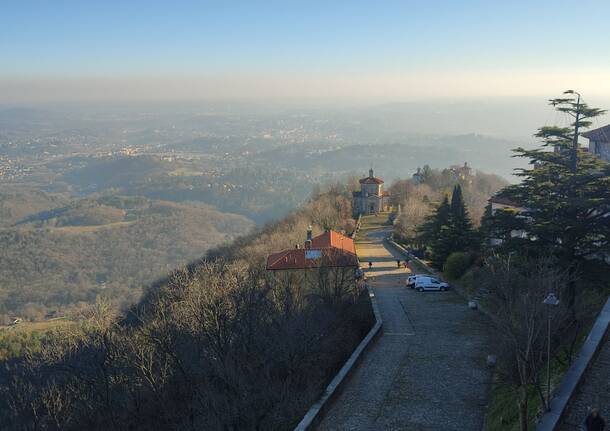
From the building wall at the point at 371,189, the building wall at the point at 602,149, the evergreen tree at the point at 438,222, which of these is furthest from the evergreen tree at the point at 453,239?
the building wall at the point at 371,189

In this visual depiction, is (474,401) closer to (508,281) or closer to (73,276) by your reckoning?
(508,281)

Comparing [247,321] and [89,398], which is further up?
[247,321]

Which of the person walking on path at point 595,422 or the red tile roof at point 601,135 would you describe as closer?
the person walking on path at point 595,422

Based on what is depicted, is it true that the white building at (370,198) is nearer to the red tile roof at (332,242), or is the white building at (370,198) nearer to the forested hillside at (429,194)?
the forested hillside at (429,194)

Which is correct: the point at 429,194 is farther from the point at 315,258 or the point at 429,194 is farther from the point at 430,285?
the point at 430,285

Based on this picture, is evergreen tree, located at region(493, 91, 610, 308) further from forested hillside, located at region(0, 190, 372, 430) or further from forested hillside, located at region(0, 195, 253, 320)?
forested hillside, located at region(0, 195, 253, 320)

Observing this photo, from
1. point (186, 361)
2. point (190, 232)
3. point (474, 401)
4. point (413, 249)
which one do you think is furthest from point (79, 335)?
point (190, 232)
